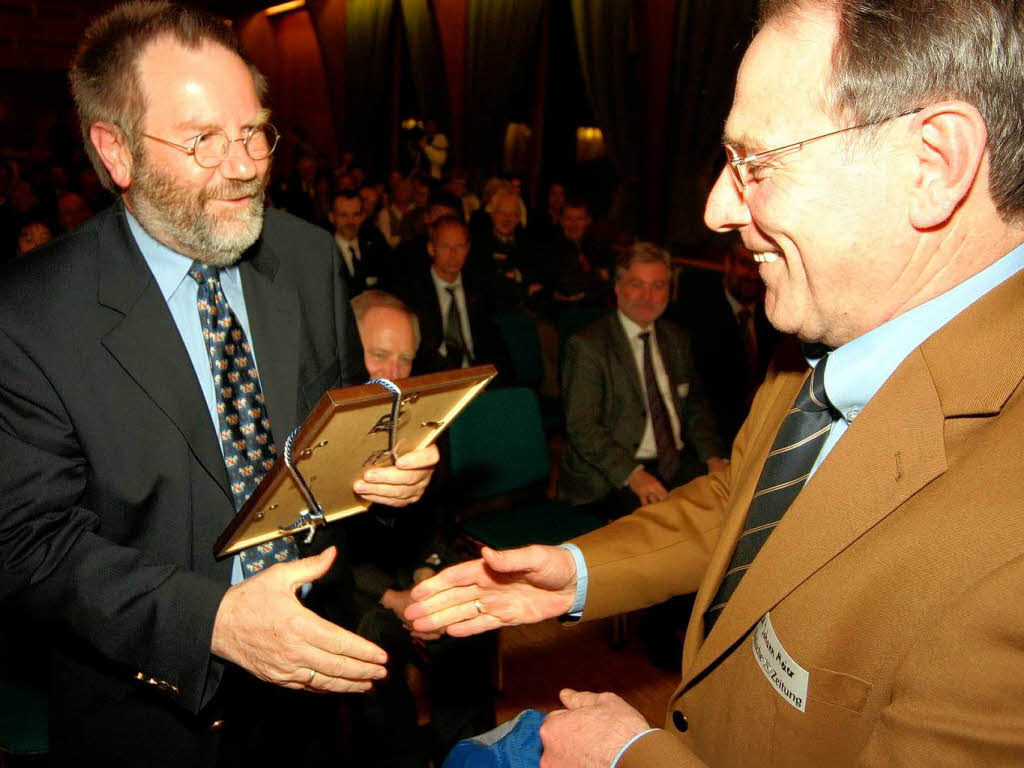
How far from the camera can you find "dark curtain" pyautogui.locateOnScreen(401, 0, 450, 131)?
11.6m

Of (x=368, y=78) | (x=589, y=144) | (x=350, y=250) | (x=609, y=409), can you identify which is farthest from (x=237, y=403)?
(x=368, y=78)

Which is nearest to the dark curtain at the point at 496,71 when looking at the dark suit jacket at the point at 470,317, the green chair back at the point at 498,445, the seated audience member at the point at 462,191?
the seated audience member at the point at 462,191

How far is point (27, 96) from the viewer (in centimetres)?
1416

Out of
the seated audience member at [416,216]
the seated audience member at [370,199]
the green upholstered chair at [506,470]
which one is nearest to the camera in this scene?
the green upholstered chair at [506,470]

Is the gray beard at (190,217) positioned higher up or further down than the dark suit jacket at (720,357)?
higher up

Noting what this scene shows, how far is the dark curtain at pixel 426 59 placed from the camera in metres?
11.6

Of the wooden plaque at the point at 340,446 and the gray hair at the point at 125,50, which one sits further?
the gray hair at the point at 125,50

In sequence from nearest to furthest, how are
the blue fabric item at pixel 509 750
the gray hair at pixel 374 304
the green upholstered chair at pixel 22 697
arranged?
1. the blue fabric item at pixel 509 750
2. the green upholstered chair at pixel 22 697
3. the gray hair at pixel 374 304

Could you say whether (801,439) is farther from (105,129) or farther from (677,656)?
(677,656)

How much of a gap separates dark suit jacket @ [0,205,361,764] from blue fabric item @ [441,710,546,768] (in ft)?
1.49

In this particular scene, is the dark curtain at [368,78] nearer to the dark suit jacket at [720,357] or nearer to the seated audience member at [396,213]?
the seated audience member at [396,213]

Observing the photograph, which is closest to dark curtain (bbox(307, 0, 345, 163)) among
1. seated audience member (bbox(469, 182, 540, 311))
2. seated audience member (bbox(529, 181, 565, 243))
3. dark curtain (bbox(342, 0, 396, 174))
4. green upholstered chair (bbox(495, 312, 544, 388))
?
dark curtain (bbox(342, 0, 396, 174))

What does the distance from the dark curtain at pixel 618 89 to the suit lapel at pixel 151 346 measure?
7383mm

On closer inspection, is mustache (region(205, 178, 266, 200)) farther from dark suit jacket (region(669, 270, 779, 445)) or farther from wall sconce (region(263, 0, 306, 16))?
wall sconce (region(263, 0, 306, 16))
